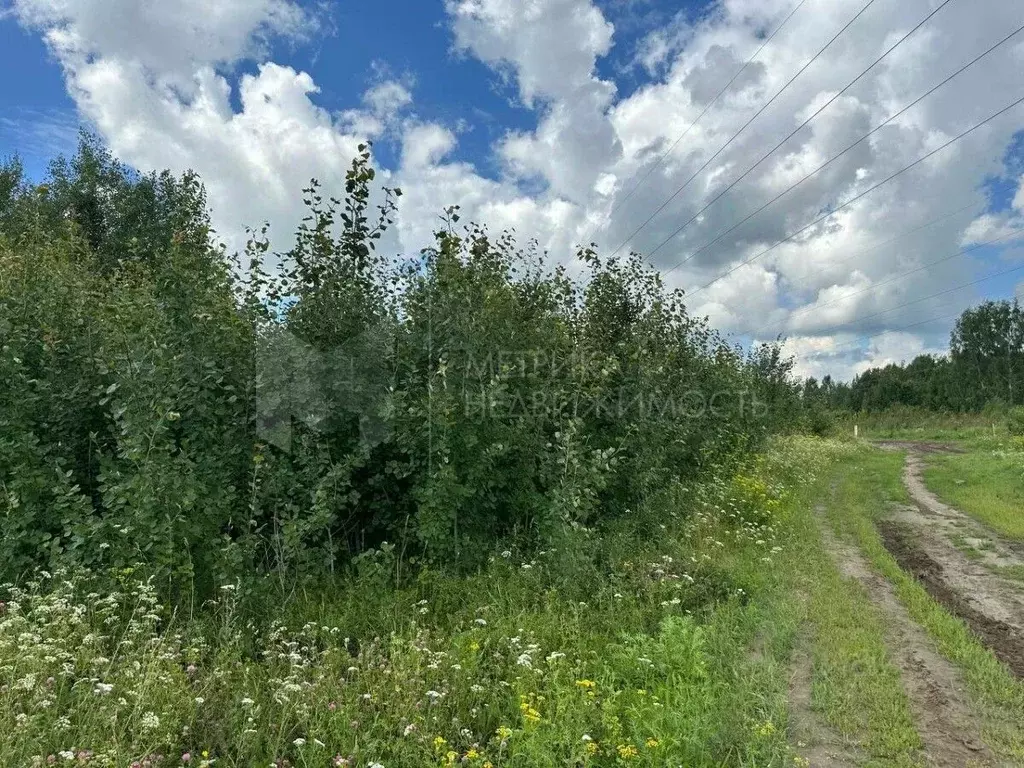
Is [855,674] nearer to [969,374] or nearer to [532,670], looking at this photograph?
[532,670]

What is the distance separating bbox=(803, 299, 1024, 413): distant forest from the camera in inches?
2851

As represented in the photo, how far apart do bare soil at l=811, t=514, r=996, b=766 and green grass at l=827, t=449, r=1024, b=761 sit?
0.25 ft

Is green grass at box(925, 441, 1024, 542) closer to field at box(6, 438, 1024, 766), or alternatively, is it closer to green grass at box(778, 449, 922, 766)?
field at box(6, 438, 1024, 766)

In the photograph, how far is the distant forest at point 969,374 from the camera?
72.4 metres

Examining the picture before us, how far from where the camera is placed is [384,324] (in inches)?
280

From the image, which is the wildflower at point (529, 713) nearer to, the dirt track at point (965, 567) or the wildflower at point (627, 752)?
the wildflower at point (627, 752)

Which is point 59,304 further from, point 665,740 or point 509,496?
point 665,740


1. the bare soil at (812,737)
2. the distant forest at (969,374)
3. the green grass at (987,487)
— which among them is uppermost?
the distant forest at (969,374)

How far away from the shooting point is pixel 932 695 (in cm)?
434

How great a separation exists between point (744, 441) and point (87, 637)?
15.4m

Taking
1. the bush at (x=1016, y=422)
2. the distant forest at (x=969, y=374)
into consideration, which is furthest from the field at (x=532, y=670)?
the distant forest at (x=969, y=374)

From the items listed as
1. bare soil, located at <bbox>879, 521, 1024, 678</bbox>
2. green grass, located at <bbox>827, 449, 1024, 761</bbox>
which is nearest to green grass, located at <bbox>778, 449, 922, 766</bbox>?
green grass, located at <bbox>827, 449, 1024, 761</bbox>

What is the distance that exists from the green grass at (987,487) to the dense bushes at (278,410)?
8107 mm

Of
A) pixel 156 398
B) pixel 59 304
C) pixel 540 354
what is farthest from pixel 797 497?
pixel 59 304
